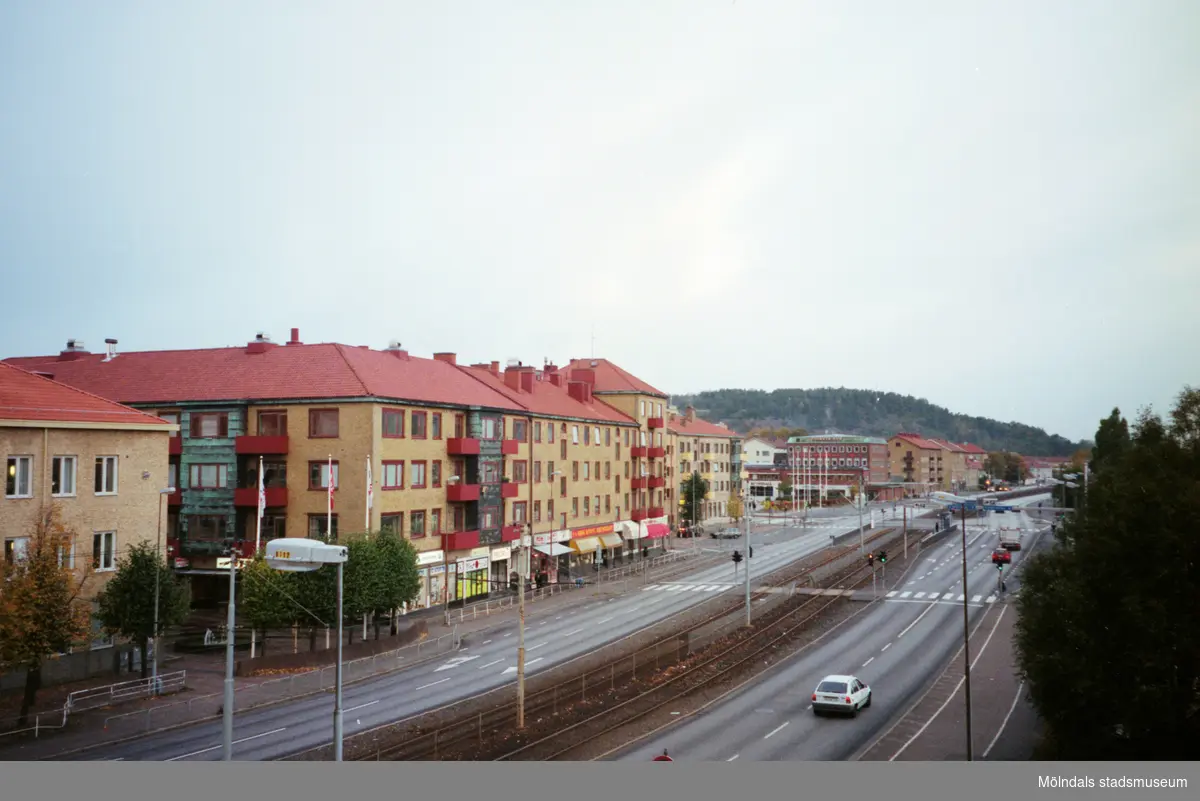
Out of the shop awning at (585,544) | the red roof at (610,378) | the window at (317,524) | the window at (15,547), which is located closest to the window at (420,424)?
the window at (317,524)

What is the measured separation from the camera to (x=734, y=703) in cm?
3834

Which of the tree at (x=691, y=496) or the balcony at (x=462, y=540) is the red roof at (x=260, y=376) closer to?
the balcony at (x=462, y=540)

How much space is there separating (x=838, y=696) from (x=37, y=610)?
2990 cm

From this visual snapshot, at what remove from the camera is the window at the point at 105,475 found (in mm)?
43625

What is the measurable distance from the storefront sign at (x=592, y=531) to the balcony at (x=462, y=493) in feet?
68.1

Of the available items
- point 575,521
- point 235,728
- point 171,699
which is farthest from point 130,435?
point 575,521

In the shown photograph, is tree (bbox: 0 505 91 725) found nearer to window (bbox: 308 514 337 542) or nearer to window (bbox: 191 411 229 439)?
window (bbox: 308 514 337 542)

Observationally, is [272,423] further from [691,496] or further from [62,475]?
[691,496]

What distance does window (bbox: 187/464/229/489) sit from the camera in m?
58.4

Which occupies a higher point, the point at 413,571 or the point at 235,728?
the point at 413,571

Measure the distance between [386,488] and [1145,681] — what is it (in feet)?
144

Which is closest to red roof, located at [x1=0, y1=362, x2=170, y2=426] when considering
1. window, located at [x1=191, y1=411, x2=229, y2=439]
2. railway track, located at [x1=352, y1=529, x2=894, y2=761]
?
window, located at [x1=191, y1=411, x2=229, y2=439]
